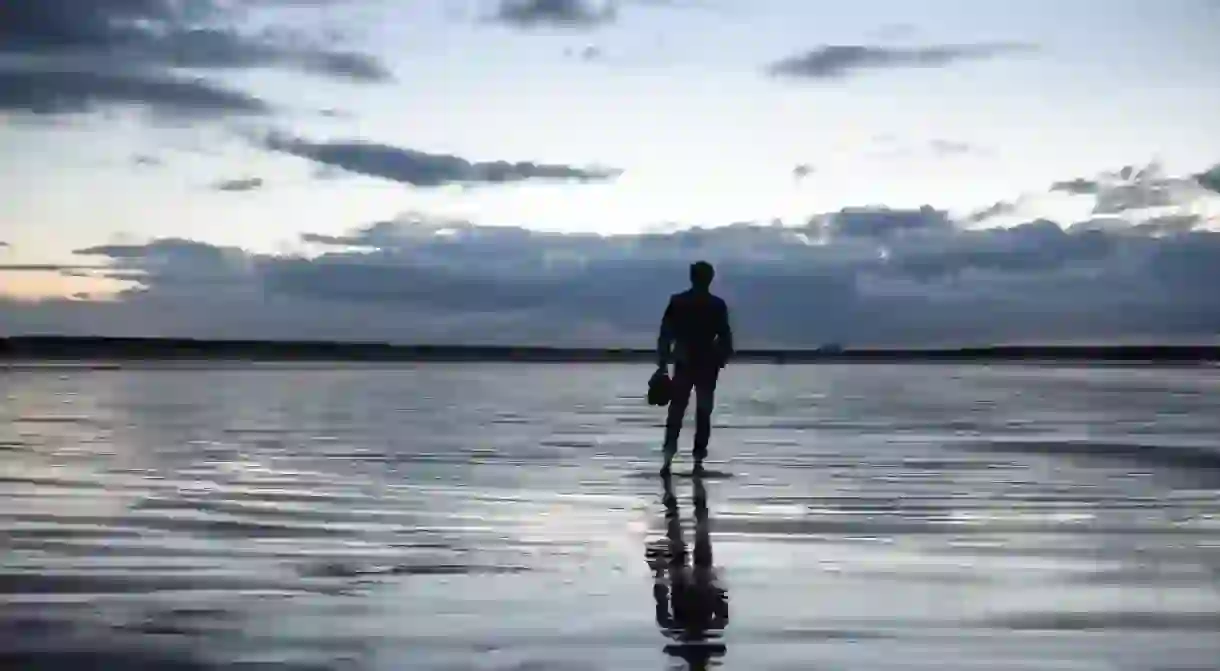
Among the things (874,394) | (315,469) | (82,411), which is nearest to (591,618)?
(315,469)

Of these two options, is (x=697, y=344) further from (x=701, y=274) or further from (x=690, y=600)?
(x=690, y=600)

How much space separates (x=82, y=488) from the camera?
12.6 metres

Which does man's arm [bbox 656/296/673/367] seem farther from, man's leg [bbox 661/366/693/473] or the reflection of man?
the reflection of man

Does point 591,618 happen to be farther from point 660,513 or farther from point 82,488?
point 82,488

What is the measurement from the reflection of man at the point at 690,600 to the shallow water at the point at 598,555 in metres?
0.02

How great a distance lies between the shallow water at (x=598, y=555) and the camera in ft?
19.3

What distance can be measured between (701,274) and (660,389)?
1181mm

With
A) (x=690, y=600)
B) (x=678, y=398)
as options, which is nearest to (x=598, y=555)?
(x=690, y=600)

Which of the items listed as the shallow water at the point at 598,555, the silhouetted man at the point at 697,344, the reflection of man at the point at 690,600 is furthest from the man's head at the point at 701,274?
the reflection of man at the point at 690,600

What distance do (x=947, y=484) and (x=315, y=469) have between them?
590 centimetres

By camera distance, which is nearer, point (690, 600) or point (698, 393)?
point (690, 600)

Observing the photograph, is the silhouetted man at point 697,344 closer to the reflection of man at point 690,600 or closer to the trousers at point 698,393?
the trousers at point 698,393

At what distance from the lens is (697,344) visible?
14672mm

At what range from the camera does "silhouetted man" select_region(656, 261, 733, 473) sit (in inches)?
575
